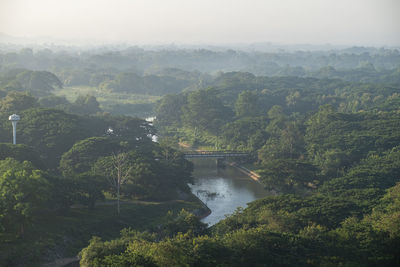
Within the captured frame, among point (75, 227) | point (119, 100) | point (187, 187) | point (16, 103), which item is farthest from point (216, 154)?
point (119, 100)

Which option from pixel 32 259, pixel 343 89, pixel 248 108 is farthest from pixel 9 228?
pixel 343 89

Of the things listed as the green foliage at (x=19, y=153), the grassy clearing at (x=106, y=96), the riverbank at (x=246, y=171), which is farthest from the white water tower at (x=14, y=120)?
the grassy clearing at (x=106, y=96)

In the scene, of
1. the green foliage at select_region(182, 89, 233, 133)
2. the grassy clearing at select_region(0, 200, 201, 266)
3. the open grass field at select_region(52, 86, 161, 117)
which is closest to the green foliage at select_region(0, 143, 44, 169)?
the grassy clearing at select_region(0, 200, 201, 266)

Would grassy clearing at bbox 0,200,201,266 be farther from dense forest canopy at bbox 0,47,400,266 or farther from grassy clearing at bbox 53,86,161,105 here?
grassy clearing at bbox 53,86,161,105

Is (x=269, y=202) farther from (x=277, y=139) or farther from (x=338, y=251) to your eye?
(x=277, y=139)

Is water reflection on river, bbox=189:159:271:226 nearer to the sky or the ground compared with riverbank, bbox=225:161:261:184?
nearer to the ground
